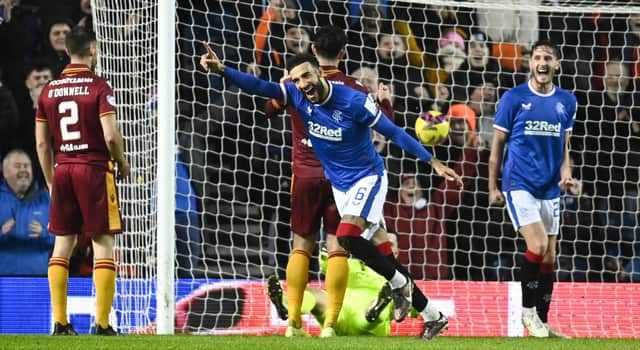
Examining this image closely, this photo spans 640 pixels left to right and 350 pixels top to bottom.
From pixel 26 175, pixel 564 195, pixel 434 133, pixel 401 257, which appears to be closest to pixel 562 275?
pixel 564 195

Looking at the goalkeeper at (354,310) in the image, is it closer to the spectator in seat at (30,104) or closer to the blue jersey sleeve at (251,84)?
the blue jersey sleeve at (251,84)

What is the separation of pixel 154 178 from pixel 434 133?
228 centimetres

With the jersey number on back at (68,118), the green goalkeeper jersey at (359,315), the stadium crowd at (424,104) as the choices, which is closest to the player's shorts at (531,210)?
the green goalkeeper jersey at (359,315)

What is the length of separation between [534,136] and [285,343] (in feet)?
9.52

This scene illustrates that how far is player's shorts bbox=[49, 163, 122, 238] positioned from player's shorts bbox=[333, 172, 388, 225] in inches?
60.9

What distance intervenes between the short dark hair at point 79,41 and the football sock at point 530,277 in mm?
3500

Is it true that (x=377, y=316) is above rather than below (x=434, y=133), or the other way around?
below

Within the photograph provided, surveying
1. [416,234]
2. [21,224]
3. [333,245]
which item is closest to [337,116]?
[333,245]

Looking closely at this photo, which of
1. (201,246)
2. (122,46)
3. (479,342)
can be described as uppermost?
(122,46)

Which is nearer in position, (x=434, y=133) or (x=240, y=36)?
(x=434, y=133)

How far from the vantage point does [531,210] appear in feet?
31.4

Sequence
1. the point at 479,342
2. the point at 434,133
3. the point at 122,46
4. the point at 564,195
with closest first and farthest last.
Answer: the point at 479,342
the point at 434,133
the point at 122,46
the point at 564,195

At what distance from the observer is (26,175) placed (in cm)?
1132

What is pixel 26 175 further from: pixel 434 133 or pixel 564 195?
pixel 564 195
